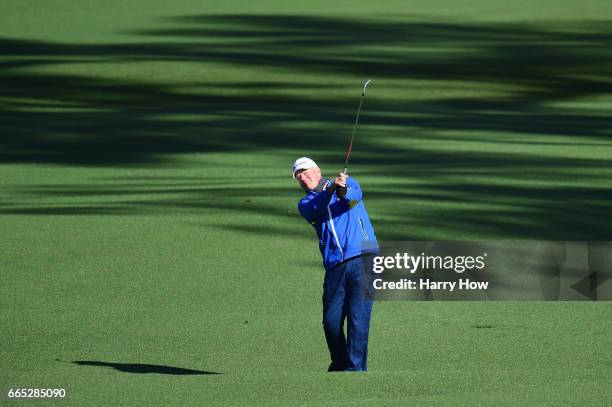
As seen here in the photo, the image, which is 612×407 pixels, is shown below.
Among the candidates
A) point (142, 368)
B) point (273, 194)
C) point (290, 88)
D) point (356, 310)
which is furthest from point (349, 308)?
point (290, 88)

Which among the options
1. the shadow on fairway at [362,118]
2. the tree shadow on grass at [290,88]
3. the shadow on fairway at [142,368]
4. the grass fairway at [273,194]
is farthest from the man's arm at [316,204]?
the tree shadow on grass at [290,88]

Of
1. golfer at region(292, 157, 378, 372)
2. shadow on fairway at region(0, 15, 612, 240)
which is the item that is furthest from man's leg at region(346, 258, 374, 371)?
shadow on fairway at region(0, 15, 612, 240)

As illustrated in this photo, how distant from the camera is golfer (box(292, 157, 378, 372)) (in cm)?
880

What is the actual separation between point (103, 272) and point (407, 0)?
3982cm

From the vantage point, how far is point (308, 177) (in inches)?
350

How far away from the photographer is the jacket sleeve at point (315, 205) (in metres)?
8.59

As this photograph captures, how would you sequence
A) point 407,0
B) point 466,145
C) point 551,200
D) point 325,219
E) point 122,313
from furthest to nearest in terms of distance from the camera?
1. point 407,0
2. point 466,145
3. point 551,200
4. point 122,313
5. point 325,219

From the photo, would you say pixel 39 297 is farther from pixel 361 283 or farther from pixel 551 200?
pixel 551 200

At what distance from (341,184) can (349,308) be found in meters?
1.00

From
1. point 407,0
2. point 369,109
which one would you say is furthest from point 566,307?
point 407,0

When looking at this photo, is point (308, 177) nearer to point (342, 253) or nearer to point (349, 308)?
point (342, 253)

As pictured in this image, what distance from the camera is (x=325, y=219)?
29.0 feet

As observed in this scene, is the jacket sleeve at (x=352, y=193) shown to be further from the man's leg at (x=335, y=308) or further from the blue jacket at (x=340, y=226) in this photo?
the man's leg at (x=335, y=308)

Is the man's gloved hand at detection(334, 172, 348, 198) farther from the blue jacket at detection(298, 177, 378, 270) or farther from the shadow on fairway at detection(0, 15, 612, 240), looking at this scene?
the shadow on fairway at detection(0, 15, 612, 240)
